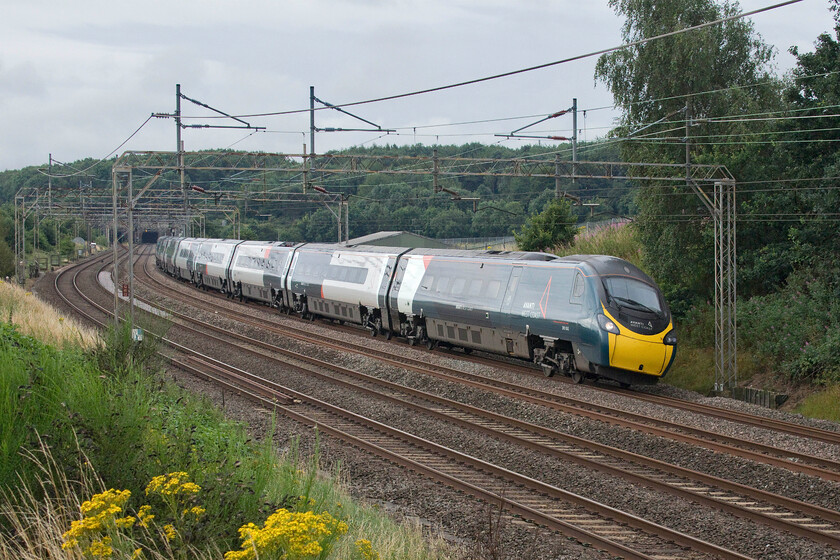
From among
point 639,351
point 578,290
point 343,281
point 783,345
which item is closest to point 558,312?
point 578,290

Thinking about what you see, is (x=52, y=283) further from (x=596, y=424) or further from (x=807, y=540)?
(x=807, y=540)

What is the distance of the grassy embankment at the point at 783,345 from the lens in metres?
21.1

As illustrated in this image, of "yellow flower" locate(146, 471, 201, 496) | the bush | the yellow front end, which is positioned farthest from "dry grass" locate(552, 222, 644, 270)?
"yellow flower" locate(146, 471, 201, 496)

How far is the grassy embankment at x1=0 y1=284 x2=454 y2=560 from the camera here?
201 inches

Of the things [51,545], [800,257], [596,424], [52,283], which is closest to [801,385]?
[800,257]

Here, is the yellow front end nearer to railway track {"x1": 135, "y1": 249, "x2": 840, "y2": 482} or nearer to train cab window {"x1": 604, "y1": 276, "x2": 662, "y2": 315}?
train cab window {"x1": 604, "y1": 276, "x2": 662, "y2": 315}

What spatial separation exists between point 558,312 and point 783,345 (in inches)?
370

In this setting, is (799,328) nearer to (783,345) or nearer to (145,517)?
(783,345)

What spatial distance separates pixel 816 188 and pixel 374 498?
19173mm

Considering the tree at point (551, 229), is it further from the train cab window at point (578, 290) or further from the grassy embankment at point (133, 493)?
the grassy embankment at point (133, 493)

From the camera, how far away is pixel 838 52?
23.4 metres

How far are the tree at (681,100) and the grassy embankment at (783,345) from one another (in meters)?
2.25

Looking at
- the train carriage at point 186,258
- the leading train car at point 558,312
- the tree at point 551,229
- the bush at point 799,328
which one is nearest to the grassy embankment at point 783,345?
the bush at point 799,328

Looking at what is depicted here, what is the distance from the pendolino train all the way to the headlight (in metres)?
0.02
